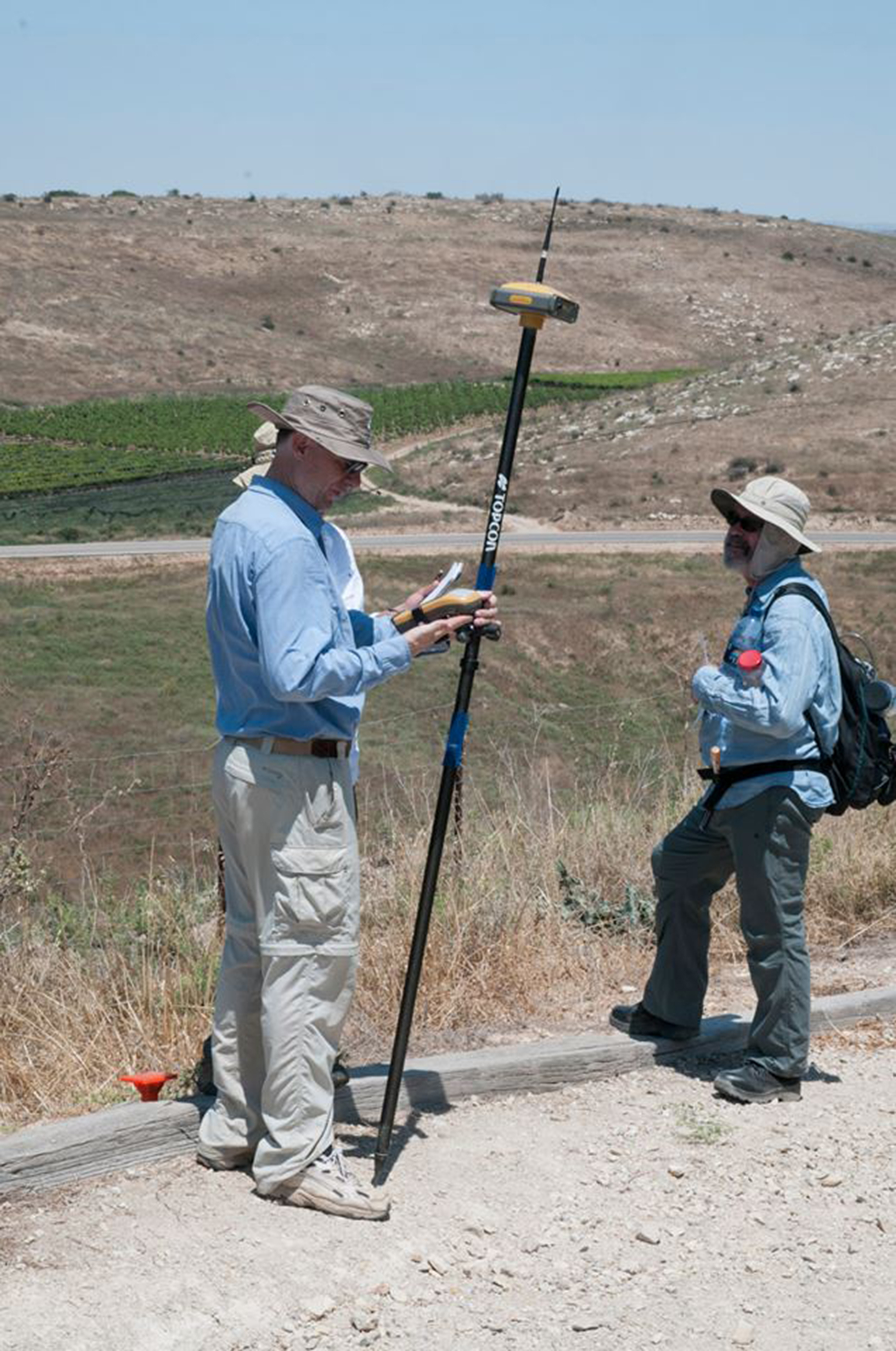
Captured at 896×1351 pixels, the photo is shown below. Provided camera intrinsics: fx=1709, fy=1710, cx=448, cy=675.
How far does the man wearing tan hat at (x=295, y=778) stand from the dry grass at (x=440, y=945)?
2.31ft

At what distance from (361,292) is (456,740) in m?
89.9

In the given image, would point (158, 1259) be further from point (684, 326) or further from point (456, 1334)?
point (684, 326)

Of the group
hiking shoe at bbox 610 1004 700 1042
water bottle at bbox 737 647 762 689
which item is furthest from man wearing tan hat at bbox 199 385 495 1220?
Answer: hiking shoe at bbox 610 1004 700 1042

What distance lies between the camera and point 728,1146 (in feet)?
15.3

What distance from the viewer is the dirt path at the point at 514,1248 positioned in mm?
3598

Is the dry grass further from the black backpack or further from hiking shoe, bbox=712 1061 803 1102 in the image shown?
the black backpack

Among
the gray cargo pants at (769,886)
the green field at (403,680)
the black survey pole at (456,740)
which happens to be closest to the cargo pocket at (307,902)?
the black survey pole at (456,740)

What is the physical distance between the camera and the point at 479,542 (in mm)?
35188

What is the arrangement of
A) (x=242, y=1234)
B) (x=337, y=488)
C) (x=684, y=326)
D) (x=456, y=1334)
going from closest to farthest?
1. (x=456, y=1334)
2. (x=242, y=1234)
3. (x=337, y=488)
4. (x=684, y=326)

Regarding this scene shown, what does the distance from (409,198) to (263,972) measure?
12890 cm

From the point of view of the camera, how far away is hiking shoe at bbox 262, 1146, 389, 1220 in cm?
402

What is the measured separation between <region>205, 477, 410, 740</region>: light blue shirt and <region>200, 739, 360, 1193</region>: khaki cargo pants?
0.10 metres

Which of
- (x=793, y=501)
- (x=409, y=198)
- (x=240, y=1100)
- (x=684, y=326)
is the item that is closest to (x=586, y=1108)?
(x=240, y=1100)

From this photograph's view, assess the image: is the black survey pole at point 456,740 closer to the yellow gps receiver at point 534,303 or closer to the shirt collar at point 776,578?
the yellow gps receiver at point 534,303
